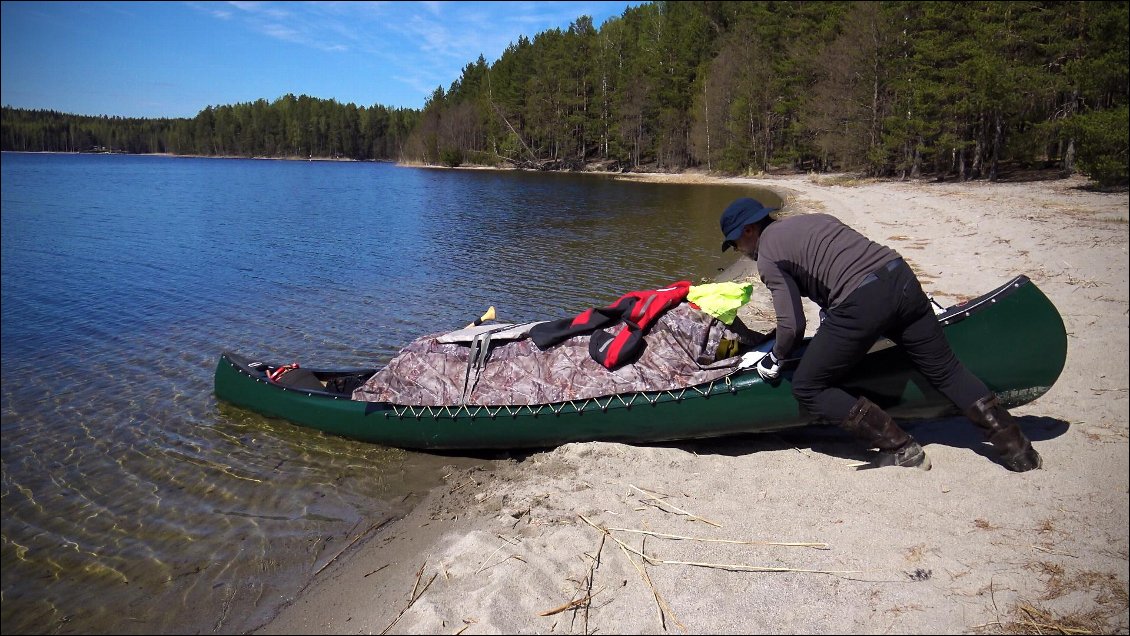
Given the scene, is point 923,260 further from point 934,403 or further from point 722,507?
point 722,507

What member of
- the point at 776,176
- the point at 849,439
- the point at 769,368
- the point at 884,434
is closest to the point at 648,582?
the point at 769,368

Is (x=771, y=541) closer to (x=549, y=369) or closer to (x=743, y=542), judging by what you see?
(x=743, y=542)

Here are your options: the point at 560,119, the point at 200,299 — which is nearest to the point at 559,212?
the point at 200,299

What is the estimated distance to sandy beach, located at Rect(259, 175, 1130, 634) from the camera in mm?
3176

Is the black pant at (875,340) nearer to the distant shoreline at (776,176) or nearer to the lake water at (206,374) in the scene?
the lake water at (206,374)

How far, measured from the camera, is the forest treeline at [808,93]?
73.3 ft

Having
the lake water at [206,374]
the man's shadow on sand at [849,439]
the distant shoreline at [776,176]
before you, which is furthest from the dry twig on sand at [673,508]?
the distant shoreline at [776,176]

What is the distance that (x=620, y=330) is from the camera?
5480mm

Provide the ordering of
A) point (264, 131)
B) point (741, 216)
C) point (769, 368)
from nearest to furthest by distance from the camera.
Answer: point (741, 216), point (769, 368), point (264, 131)

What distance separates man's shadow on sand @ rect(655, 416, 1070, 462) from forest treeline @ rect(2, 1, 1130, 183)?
647 inches

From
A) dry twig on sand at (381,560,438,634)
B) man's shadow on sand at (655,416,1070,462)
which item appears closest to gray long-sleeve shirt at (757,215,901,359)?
man's shadow on sand at (655,416,1070,462)

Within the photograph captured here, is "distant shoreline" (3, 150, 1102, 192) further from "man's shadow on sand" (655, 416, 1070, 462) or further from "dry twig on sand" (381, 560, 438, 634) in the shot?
"dry twig on sand" (381, 560, 438, 634)

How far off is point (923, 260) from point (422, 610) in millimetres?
11199

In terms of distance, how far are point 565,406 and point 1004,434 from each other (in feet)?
10.3
